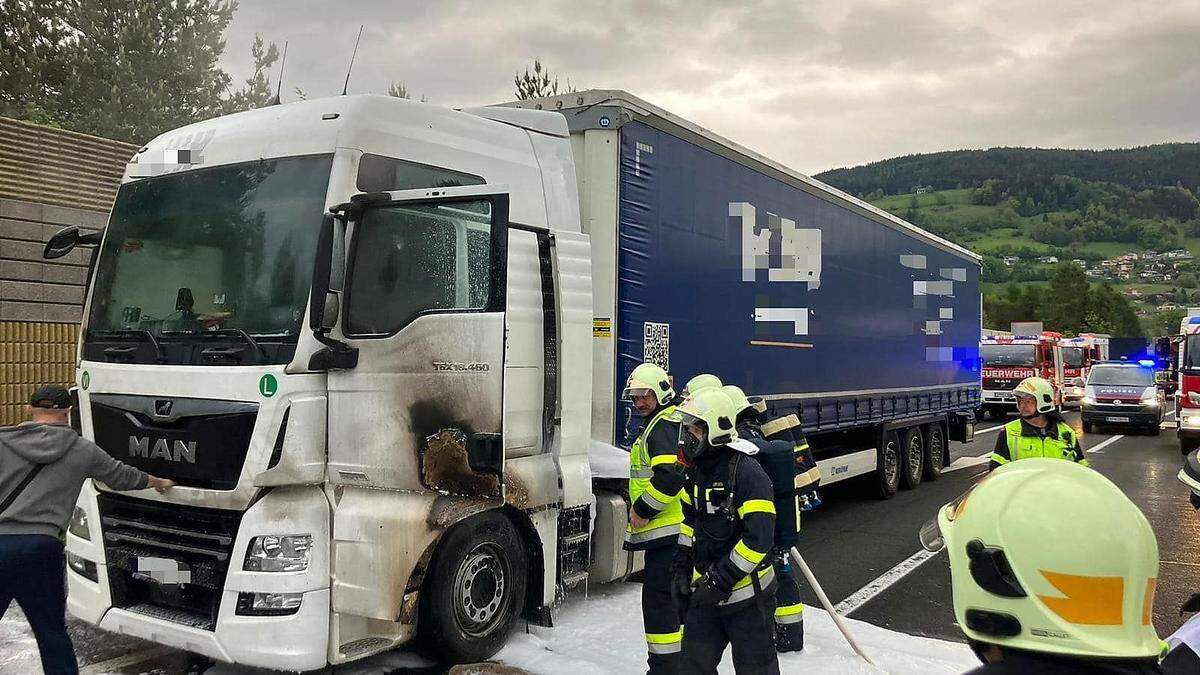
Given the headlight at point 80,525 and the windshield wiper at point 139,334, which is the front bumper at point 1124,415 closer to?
the windshield wiper at point 139,334

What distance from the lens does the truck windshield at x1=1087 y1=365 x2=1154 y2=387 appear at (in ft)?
69.8

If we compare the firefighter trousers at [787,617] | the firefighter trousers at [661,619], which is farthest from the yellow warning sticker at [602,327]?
the firefighter trousers at [787,617]

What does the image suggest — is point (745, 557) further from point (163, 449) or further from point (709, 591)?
point (163, 449)

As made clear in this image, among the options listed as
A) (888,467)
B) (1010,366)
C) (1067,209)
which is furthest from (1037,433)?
(1067,209)

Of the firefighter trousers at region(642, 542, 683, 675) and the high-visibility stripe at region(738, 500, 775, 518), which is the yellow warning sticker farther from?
the high-visibility stripe at region(738, 500, 775, 518)

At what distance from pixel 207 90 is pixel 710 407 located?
15.7 meters

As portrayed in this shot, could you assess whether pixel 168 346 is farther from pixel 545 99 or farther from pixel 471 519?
pixel 545 99

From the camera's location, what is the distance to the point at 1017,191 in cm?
14338

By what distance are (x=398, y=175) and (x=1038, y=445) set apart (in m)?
4.96

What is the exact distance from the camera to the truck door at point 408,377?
411 cm

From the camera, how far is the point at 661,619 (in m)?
4.37

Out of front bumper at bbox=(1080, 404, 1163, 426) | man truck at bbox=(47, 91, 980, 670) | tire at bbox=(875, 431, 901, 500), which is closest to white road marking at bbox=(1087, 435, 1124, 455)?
front bumper at bbox=(1080, 404, 1163, 426)

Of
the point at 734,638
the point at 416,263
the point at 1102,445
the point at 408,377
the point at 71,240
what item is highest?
the point at 71,240

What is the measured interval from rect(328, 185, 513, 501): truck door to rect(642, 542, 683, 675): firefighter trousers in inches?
40.1
